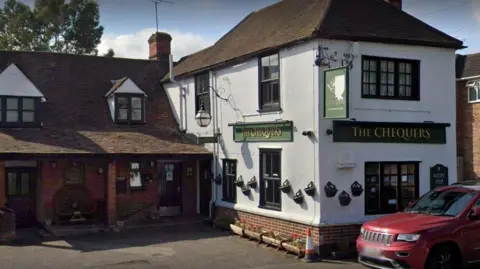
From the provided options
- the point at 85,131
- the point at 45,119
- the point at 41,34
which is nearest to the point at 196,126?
the point at 85,131

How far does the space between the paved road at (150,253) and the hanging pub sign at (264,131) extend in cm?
290

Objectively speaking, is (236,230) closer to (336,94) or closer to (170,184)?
(170,184)

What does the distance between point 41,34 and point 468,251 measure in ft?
120

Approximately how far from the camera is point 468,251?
10578 mm

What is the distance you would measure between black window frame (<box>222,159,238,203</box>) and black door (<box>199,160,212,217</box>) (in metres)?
1.23

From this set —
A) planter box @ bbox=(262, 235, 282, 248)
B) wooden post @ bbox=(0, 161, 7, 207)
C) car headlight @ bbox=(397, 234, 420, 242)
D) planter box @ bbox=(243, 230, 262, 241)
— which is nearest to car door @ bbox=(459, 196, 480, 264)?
car headlight @ bbox=(397, 234, 420, 242)

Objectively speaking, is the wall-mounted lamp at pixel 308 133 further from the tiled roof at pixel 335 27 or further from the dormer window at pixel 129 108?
the dormer window at pixel 129 108

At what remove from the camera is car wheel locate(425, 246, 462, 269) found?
410 inches

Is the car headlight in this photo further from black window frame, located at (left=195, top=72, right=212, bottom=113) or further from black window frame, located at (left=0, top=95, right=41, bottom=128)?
black window frame, located at (left=0, top=95, right=41, bottom=128)

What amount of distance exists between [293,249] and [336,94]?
3.86 m

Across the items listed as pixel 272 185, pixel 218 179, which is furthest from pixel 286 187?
pixel 218 179

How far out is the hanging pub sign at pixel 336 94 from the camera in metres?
12.7

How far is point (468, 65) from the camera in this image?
27.2 m

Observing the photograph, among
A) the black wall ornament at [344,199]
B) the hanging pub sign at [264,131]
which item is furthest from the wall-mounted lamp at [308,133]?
the black wall ornament at [344,199]
